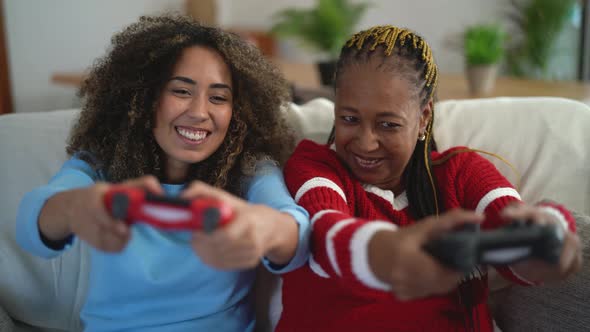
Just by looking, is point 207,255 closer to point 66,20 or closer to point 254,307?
point 254,307

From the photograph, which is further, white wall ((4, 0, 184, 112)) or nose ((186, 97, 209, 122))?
white wall ((4, 0, 184, 112))

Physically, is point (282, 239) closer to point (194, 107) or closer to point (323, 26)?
point (194, 107)

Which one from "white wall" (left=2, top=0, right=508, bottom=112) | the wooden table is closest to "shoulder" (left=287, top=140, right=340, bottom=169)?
the wooden table

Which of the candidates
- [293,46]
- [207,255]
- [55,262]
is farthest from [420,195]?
[293,46]

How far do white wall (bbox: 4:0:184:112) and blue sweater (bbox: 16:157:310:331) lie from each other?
207cm

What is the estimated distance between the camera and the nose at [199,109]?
1.07 meters

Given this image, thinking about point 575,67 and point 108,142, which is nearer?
point 108,142

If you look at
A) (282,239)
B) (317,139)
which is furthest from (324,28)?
(282,239)

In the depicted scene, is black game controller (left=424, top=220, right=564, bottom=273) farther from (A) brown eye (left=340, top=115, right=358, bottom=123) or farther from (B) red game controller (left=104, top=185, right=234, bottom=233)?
(A) brown eye (left=340, top=115, right=358, bottom=123)

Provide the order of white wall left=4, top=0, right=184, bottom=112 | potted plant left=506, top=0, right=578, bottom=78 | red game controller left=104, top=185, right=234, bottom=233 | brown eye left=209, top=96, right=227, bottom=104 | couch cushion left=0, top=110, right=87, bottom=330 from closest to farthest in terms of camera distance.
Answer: red game controller left=104, top=185, right=234, bottom=233
brown eye left=209, top=96, right=227, bottom=104
couch cushion left=0, top=110, right=87, bottom=330
white wall left=4, top=0, right=184, bottom=112
potted plant left=506, top=0, right=578, bottom=78

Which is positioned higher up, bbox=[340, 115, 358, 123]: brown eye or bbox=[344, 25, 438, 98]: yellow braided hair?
bbox=[344, 25, 438, 98]: yellow braided hair

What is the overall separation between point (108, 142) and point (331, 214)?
21.8 inches

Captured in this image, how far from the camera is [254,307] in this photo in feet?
4.36

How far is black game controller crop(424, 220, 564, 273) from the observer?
0.67m
